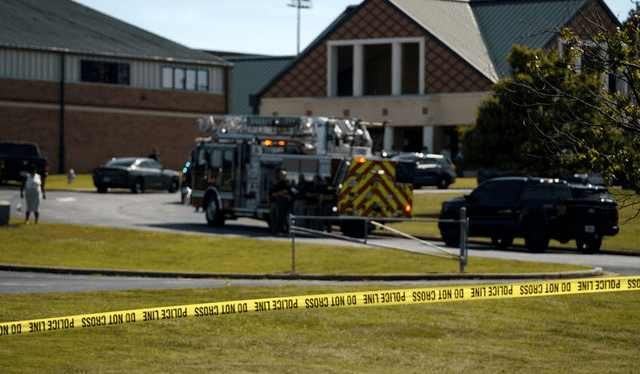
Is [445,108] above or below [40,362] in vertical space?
above

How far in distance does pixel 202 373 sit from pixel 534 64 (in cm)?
484

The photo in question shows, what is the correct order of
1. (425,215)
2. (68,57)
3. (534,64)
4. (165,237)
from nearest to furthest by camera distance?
(534,64)
(165,237)
(425,215)
(68,57)

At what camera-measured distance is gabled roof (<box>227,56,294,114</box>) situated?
8112 cm

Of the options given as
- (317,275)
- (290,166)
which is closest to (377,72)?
(290,166)

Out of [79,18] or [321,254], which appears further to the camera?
[79,18]

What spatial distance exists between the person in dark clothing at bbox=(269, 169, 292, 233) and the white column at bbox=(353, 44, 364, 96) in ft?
124

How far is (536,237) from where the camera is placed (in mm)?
25656

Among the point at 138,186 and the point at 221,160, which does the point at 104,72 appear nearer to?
the point at 138,186

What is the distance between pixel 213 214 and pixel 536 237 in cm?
980

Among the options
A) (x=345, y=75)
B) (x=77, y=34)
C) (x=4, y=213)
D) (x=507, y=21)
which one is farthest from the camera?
(x=345, y=75)

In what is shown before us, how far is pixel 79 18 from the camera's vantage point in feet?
217

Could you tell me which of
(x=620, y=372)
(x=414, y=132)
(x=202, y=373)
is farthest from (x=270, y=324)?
(x=414, y=132)

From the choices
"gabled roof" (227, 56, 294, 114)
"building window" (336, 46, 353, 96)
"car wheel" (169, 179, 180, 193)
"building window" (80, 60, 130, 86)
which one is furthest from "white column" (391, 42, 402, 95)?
"car wheel" (169, 179, 180, 193)

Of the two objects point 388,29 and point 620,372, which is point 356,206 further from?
point 388,29
